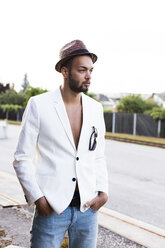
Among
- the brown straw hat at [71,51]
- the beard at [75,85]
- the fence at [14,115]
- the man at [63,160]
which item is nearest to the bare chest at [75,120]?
the man at [63,160]

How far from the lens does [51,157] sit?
2.10 meters

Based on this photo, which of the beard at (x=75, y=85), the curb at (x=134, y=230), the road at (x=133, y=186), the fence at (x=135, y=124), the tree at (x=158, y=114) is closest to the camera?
the beard at (x=75, y=85)

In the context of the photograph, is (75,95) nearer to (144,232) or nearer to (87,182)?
(87,182)

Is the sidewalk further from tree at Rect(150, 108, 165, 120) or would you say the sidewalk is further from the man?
tree at Rect(150, 108, 165, 120)

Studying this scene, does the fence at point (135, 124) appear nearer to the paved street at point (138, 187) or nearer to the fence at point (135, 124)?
the fence at point (135, 124)

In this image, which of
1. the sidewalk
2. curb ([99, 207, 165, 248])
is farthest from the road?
curb ([99, 207, 165, 248])

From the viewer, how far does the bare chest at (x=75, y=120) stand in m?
2.23

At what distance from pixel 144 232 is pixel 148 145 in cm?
1333

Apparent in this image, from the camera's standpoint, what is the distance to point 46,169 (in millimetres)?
2107

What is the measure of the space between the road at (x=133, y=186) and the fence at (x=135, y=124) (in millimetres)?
11673

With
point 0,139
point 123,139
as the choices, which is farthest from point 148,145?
point 0,139

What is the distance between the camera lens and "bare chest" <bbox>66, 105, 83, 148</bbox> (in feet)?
7.30

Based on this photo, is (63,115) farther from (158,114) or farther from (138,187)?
(158,114)

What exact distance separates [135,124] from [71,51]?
22637mm
